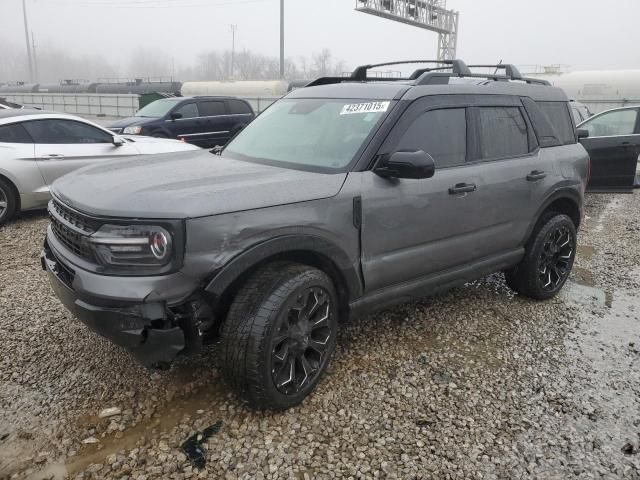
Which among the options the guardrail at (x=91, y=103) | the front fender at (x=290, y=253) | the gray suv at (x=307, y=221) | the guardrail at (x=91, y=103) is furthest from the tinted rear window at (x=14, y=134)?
the guardrail at (x=91, y=103)

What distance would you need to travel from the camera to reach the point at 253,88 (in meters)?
34.5

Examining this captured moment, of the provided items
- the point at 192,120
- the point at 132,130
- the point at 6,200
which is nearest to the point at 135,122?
the point at 132,130

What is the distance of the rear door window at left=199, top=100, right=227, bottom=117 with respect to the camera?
12830 millimetres

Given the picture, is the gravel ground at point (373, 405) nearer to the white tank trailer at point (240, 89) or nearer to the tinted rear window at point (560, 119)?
the tinted rear window at point (560, 119)

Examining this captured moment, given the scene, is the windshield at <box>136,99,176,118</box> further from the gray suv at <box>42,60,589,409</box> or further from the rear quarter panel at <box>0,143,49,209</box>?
the gray suv at <box>42,60,589,409</box>

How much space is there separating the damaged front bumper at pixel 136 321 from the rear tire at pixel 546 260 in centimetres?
294

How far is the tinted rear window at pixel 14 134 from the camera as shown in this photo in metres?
6.50

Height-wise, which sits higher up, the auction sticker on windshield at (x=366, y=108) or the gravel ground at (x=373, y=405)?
the auction sticker on windshield at (x=366, y=108)

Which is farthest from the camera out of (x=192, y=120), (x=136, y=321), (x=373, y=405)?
(x=192, y=120)

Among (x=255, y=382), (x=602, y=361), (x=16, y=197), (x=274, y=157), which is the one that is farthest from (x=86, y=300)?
(x=16, y=197)

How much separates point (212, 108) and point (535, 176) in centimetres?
1033

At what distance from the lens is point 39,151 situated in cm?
662

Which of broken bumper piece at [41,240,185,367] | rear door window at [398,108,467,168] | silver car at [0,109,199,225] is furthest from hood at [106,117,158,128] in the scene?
broken bumper piece at [41,240,185,367]

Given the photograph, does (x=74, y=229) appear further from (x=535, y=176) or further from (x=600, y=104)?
(x=600, y=104)
